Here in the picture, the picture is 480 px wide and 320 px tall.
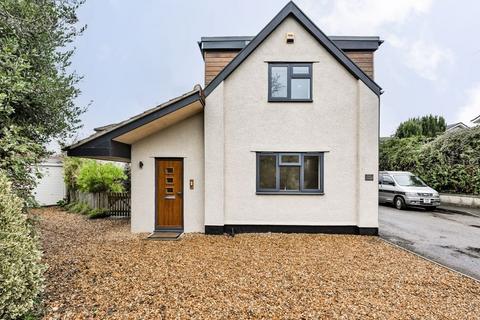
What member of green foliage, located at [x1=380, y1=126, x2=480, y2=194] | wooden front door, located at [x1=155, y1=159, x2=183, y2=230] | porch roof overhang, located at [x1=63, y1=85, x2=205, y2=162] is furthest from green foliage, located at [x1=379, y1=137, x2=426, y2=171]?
porch roof overhang, located at [x1=63, y1=85, x2=205, y2=162]

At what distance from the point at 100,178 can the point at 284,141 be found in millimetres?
8754

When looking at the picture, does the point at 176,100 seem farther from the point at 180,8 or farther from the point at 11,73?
the point at 180,8

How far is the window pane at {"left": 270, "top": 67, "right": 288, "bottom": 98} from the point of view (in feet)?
28.2

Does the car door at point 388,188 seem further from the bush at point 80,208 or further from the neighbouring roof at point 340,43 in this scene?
the bush at point 80,208

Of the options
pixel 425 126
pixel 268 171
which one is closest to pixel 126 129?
pixel 268 171

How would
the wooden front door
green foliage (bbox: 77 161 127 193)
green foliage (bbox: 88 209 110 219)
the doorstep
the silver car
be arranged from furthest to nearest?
the silver car
green foliage (bbox: 77 161 127 193)
green foliage (bbox: 88 209 110 219)
the wooden front door
the doorstep

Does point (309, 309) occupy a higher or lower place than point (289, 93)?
lower

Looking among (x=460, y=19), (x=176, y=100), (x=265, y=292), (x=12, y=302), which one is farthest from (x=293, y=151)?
(x=460, y=19)

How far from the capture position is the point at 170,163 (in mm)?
8781

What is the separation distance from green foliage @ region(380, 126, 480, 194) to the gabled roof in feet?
33.8

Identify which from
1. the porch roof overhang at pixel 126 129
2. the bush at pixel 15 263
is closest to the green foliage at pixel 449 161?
the porch roof overhang at pixel 126 129

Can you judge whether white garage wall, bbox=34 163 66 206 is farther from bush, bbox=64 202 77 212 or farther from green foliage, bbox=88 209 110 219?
green foliage, bbox=88 209 110 219

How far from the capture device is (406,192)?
1329cm

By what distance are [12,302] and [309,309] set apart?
12.9 feet
